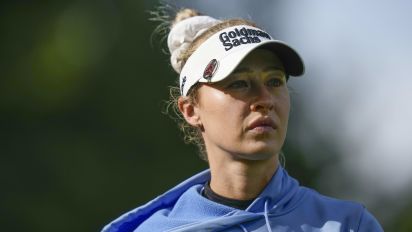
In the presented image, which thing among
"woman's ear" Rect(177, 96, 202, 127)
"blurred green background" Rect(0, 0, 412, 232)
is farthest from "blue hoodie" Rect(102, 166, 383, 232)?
"blurred green background" Rect(0, 0, 412, 232)

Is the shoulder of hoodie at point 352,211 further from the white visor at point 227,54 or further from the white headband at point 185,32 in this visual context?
the white headband at point 185,32

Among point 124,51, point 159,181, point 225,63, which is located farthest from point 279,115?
point 124,51

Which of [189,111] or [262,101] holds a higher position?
[262,101]

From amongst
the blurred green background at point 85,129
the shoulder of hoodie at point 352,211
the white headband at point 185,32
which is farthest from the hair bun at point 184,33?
the blurred green background at point 85,129

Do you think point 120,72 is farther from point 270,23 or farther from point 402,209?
point 402,209

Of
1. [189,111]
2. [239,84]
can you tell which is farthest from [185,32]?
[239,84]

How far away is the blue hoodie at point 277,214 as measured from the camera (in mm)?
4871

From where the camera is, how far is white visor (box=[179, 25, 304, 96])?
16.5 feet

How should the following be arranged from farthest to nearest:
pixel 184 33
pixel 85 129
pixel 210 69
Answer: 1. pixel 85 129
2. pixel 184 33
3. pixel 210 69

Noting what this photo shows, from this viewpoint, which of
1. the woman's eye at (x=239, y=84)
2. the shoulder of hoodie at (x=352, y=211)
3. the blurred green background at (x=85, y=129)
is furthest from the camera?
the blurred green background at (x=85, y=129)

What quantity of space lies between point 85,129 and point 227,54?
8234 mm

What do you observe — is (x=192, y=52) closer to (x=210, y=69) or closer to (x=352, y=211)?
(x=210, y=69)

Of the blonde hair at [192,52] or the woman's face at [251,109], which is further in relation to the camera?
the blonde hair at [192,52]

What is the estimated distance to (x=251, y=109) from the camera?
4.95 meters
